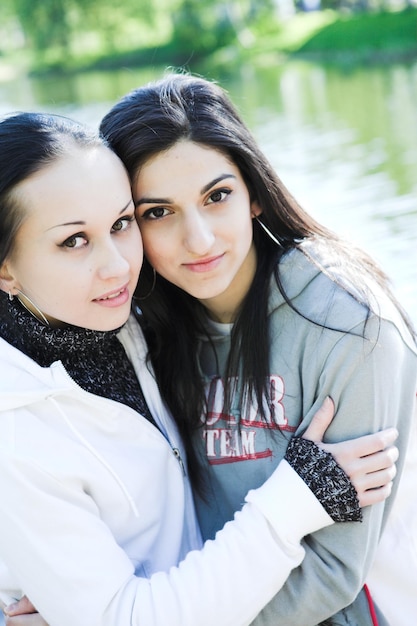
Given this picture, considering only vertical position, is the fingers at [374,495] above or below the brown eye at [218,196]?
below

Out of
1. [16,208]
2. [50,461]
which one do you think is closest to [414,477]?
[50,461]

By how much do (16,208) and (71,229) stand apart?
0.43ft

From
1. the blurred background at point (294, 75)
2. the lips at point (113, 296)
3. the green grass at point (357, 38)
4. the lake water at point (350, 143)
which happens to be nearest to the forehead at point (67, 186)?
the lips at point (113, 296)

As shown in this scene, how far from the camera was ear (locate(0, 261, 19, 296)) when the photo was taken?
2.05m

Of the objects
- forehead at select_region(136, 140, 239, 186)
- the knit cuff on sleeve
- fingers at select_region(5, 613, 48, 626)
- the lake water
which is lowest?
the lake water

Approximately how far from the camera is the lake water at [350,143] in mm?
5984

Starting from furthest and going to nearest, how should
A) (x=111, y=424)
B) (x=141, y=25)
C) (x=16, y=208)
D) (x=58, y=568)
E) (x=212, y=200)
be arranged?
1. (x=141, y=25)
2. (x=212, y=200)
3. (x=111, y=424)
4. (x=16, y=208)
5. (x=58, y=568)

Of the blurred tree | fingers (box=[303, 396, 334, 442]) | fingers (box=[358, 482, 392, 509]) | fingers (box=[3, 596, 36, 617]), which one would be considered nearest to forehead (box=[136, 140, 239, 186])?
fingers (box=[303, 396, 334, 442])

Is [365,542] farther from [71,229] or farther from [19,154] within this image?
[19,154]

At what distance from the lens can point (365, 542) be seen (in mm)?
1980

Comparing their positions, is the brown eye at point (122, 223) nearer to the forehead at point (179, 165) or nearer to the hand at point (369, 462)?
the forehead at point (179, 165)

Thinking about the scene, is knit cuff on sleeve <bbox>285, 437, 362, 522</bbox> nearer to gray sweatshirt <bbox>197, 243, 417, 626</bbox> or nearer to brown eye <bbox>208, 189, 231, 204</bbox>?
gray sweatshirt <bbox>197, 243, 417, 626</bbox>

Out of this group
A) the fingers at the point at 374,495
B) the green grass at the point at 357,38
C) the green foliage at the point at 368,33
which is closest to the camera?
the fingers at the point at 374,495

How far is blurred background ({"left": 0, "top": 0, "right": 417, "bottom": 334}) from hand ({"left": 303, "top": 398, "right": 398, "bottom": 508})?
6.55 feet
